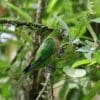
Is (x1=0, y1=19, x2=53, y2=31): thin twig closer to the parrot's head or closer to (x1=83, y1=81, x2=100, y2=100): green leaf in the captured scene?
the parrot's head

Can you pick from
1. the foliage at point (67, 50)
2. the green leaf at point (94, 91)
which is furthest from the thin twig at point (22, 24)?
the green leaf at point (94, 91)

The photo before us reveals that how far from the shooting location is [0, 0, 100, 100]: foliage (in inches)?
22.6

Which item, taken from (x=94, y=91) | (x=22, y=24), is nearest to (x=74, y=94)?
(x=94, y=91)

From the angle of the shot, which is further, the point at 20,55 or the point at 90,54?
the point at 20,55

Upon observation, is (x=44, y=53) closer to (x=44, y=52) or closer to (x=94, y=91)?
(x=44, y=52)

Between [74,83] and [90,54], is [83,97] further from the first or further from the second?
[90,54]

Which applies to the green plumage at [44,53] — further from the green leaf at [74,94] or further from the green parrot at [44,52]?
the green leaf at [74,94]

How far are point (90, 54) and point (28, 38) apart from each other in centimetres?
22

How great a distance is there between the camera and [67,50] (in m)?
0.57

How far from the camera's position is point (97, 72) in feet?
2.16

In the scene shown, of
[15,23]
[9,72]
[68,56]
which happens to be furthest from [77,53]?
[9,72]

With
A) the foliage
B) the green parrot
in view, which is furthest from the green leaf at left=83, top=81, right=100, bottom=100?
the green parrot

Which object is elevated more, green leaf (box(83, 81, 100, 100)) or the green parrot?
the green parrot

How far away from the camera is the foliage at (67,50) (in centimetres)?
57
